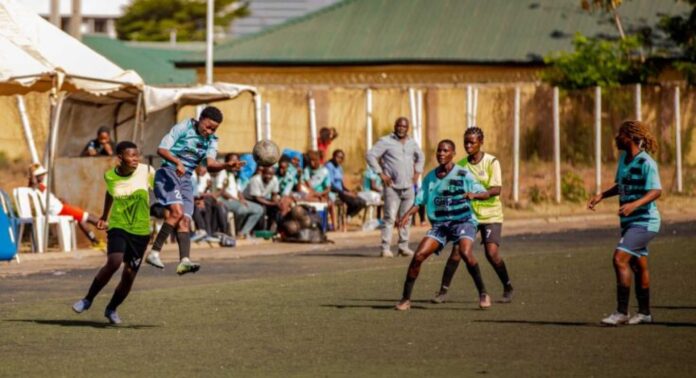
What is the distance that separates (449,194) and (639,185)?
229 centimetres

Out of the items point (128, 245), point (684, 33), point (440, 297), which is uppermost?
point (684, 33)

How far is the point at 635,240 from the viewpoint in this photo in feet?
48.5

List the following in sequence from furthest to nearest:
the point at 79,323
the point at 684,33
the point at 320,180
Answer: the point at 684,33 → the point at 320,180 → the point at 79,323

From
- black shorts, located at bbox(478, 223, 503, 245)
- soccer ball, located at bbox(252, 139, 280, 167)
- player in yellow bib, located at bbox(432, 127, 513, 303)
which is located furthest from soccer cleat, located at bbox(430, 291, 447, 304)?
soccer ball, located at bbox(252, 139, 280, 167)

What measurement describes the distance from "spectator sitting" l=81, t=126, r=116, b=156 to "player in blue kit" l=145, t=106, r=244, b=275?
32.7 feet

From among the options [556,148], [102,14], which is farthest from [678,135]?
[102,14]

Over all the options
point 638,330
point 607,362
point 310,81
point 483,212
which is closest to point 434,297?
point 483,212

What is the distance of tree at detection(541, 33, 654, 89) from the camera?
4184 cm

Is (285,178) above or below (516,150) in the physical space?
below

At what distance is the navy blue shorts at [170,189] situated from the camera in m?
16.1

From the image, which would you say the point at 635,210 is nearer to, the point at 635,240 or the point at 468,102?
the point at 635,240

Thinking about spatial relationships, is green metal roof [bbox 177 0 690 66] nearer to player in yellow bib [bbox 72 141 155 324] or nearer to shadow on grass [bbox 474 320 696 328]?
shadow on grass [bbox 474 320 696 328]

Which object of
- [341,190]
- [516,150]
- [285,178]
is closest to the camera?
[285,178]

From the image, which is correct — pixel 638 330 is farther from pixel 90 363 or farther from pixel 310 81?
pixel 310 81
